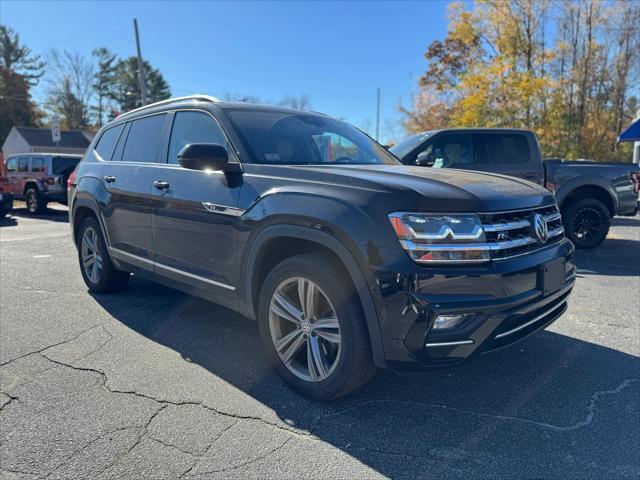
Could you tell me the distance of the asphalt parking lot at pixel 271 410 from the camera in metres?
2.31

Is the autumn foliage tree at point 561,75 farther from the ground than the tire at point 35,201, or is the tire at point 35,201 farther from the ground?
the autumn foliage tree at point 561,75

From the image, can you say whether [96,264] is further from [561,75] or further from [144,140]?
[561,75]

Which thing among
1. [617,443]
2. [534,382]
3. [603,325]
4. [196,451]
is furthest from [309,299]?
[603,325]

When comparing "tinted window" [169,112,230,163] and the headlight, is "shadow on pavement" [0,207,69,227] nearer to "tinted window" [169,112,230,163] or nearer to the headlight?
"tinted window" [169,112,230,163]

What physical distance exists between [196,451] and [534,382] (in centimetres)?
217

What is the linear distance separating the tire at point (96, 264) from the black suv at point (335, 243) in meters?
0.92

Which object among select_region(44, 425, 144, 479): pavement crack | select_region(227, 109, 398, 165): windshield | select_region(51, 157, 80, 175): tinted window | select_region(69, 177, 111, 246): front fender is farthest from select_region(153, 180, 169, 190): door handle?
select_region(51, 157, 80, 175): tinted window

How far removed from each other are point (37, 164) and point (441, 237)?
52.5 ft

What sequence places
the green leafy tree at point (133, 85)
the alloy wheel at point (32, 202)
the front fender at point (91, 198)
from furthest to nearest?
the green leafy tree at point (133, 85)
the alloy wheel at point (32, 202)
the front fender at point (91, 198)

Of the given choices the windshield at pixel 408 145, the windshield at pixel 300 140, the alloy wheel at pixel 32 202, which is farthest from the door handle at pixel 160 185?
the alloy wheel at pixel 32 202

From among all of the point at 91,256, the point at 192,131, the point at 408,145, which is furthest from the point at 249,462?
the point at 408,145

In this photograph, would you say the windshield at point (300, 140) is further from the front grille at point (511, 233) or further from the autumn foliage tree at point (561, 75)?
the autumn foliage tree at point (561, 75)

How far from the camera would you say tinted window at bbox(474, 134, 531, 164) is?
25.0 feet

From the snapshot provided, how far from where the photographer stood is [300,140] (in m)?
3.68
